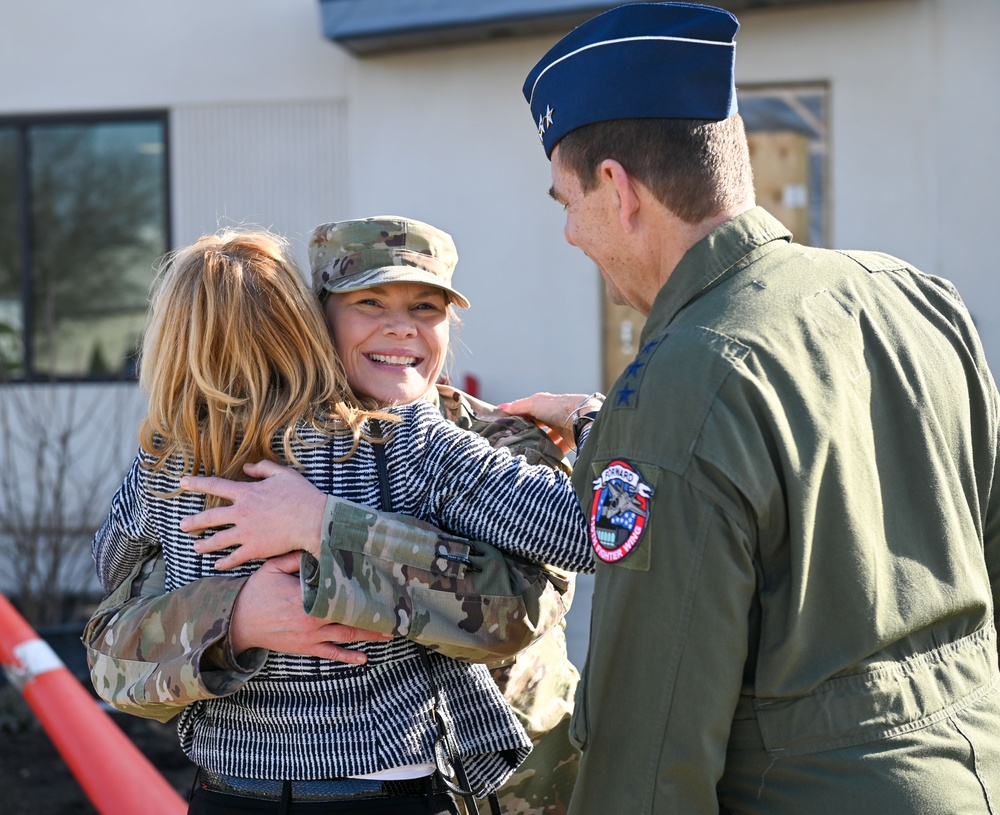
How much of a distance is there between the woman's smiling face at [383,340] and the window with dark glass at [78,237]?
6564 mm

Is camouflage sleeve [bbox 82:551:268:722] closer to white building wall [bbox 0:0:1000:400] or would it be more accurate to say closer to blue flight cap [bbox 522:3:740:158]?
blue flight cap [bbox 522:3:740:158]

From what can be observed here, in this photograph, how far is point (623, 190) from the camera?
5.22 ft

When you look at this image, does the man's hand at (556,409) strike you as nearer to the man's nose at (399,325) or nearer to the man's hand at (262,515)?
→ the man's nose at (399,325)

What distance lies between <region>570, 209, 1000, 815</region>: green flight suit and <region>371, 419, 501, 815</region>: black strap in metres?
0.39

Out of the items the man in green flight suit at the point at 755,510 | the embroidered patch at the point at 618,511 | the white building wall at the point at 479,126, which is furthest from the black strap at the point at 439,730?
the white building wall at the point at 479,126

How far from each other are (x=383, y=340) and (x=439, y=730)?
27.9 inches

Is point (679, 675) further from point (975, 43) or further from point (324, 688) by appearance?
point (975, 43)

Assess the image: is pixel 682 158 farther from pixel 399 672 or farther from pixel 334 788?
pixel 334 788

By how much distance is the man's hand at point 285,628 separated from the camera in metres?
1.77

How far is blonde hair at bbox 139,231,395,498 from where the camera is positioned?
1838mm

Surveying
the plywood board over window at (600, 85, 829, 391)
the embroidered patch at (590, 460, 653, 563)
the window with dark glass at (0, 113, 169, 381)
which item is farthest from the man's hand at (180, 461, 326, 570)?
the window with dark glass at (0, 113, 169, 381)

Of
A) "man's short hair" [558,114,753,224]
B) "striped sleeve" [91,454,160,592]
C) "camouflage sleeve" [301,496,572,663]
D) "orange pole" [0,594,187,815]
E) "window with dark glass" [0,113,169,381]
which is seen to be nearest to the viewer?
"man's short hair" [558,114,753,224]

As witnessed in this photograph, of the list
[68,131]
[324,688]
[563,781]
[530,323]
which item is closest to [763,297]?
[324,688]

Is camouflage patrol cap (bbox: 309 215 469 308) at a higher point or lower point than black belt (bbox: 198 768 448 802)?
higher
